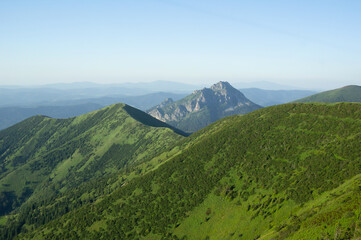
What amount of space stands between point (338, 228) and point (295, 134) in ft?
354

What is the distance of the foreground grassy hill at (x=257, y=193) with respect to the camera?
108m

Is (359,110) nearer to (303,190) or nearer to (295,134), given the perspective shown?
(295,134)

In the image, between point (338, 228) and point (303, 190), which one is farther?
point (303, 190)

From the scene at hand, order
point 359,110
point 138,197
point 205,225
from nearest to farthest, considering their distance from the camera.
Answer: point 205,225 → point 359,110 → point 138,197

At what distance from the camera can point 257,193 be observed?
470 ft

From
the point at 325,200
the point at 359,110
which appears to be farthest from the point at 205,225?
the point at 359,110

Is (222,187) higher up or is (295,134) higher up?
(295,134)

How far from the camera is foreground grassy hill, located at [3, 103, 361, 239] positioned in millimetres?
108000

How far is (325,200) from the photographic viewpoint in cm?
10456

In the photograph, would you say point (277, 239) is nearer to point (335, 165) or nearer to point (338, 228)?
point (338, 228)

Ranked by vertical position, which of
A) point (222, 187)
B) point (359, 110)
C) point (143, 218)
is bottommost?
point (143, 218)

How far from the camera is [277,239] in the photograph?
295ft

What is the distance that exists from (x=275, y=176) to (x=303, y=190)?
2372cm

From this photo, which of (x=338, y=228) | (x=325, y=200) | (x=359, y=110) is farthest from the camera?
(x=359, y=110)
